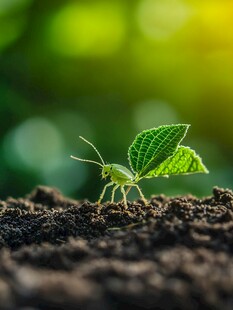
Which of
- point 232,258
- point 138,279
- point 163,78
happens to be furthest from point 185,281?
point 163,78

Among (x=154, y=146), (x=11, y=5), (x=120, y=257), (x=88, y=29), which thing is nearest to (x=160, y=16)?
(x=88, y=29)

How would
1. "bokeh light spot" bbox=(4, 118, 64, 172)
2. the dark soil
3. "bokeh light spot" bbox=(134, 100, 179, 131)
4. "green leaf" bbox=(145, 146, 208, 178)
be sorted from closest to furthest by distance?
the dark soil, "green leaf" bbox=(145, 146, 208, 178), "bokeh light spot" bbox=(4, 118, 64, 172), "bokeh light spot" bbox=(134, 100, 179, 131)

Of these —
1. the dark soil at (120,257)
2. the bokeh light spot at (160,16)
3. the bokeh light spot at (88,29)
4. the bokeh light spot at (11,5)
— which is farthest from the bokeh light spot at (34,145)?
the dark soil at (120,257)

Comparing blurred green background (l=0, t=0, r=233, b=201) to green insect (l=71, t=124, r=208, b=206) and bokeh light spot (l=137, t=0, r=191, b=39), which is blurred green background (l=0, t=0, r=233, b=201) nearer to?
bokeh light spot (l=137, t=0, r=191, b=39)

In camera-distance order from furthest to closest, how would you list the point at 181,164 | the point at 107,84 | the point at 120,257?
the point at 107,84
the point at 181,164
the point at 120,257

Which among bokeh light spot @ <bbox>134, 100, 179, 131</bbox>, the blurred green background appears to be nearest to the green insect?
the blurred green background

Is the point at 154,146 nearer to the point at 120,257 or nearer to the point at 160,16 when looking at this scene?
the point at 120,257

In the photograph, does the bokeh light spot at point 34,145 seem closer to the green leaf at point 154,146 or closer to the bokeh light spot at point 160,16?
the bokeh light spot at point 160,16
